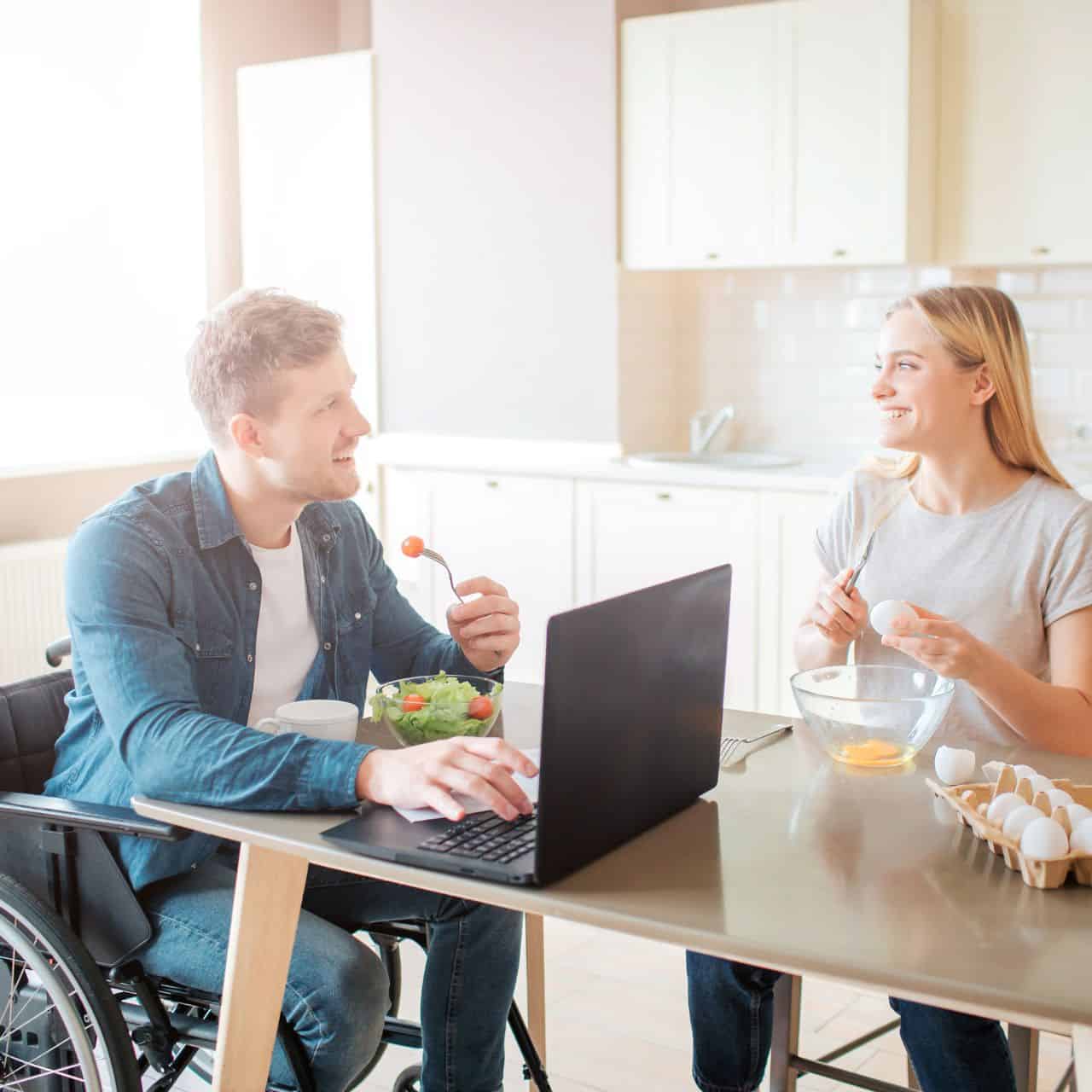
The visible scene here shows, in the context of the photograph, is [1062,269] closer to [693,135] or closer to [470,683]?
[693,135]

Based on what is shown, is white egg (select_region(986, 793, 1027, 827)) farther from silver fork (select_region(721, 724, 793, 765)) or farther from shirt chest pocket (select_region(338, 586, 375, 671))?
shirt chest pocket (select_region(338, 586, 375, 671))

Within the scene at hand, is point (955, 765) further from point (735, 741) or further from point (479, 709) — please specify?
point (479, 709)

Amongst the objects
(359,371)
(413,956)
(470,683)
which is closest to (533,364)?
(359,371)

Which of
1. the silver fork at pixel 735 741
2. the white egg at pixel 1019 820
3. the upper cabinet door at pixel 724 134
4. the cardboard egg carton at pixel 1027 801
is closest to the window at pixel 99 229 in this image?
the upper cabinet door at pixel 724 134

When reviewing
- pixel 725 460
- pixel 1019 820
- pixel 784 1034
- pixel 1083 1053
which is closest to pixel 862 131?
pixel 725 460

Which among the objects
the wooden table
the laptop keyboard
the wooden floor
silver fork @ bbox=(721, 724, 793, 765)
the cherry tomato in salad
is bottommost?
the wooden floor

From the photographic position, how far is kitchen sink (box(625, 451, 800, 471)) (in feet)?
15.4

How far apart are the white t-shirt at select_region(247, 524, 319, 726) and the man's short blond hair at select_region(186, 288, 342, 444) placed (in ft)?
0.64

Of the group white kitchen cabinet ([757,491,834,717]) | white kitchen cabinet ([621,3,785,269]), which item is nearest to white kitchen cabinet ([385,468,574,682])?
white kitchen cabinet ([757,491,834,717])

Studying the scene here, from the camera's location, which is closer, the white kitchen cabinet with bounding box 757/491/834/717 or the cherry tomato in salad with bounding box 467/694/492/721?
the cherry tomato in salad with bounding box 467/694/492/721

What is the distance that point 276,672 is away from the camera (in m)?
2.03

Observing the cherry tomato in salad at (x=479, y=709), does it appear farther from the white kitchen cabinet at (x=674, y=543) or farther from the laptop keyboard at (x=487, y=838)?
the white kitchen cabinet at (x=674, y=543)

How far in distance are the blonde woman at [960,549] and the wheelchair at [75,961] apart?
47cm

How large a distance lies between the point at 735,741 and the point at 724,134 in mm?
3078
